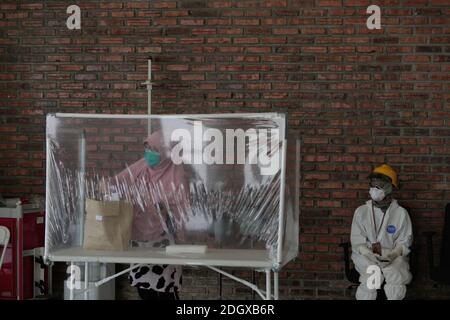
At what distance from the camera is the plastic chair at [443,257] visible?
4.96 meters

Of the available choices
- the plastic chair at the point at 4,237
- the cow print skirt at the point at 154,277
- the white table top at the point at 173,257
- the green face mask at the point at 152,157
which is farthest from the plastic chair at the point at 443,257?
the plastic chair at the point at 4,237

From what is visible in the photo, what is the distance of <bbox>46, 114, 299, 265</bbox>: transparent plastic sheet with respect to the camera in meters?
3.96

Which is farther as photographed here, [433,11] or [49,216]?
[433,11]

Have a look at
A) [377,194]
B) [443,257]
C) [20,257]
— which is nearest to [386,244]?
[377,194]

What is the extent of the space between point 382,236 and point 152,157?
6.02ft

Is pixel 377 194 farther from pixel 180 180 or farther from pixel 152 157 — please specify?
pixel 152 157

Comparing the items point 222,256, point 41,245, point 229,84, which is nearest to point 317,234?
Answer: point 229,84

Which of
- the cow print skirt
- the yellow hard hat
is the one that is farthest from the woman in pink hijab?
the yellow hard hat

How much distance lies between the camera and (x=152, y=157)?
4066mm

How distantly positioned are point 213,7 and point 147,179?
1901mm

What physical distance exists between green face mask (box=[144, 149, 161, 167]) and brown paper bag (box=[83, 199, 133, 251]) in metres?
0.27

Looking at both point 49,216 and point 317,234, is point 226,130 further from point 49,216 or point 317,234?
point 317,234

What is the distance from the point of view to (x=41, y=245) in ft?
17.7

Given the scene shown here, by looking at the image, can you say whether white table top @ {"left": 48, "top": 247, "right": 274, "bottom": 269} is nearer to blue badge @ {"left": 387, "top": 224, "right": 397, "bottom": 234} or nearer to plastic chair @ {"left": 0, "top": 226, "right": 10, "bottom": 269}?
plastic chair @ {"left": 0, "top": 226, "right": 10, "bottom": 269}
